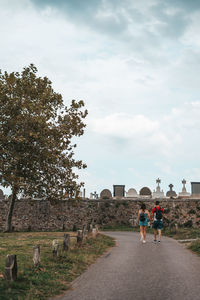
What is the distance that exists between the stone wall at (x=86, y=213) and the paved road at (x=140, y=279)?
27056mm

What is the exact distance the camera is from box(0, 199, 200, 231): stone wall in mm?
40500

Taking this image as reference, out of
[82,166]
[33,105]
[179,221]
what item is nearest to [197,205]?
[179,221]

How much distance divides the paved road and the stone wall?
2706 centimetres

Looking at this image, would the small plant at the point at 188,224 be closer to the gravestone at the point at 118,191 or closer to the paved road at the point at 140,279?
the gravestone at the point at 118,191

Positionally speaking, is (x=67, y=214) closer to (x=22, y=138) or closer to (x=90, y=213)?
(x=90, y=213)

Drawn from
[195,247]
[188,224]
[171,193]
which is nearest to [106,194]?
[171,193]

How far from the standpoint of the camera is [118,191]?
45062mm

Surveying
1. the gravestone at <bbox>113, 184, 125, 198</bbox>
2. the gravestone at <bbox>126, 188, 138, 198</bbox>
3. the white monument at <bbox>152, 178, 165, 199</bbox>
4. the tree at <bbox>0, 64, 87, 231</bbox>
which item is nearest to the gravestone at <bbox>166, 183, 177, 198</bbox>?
the white monument at <bbox>152, 178, 165, 199</bbox>

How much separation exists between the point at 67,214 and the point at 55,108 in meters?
14.1

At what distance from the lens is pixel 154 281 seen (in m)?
9.33

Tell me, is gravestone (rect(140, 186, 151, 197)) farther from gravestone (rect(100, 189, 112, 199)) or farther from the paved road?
the paved road

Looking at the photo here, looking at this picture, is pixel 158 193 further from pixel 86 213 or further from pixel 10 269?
pixel 10 269

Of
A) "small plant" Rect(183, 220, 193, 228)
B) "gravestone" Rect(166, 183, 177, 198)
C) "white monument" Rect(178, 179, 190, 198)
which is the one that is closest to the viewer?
"small plant" Rect(183, 220, 193, 228)

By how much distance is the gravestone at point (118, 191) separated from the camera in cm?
4491
